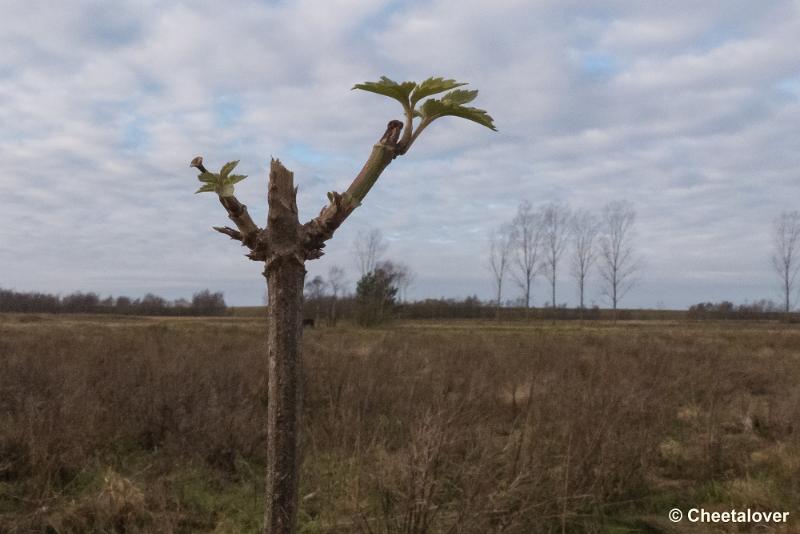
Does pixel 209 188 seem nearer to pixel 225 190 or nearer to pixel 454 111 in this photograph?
pixel 225 190

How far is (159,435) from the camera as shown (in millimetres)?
5691

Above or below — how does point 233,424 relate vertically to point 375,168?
below

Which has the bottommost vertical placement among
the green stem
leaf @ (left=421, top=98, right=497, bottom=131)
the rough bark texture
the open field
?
the open field

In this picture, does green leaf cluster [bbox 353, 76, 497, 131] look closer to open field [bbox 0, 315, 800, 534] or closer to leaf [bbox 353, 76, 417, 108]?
leaf [bbox 353, 76, 417, 108]

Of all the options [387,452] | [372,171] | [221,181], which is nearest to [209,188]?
[221,181]

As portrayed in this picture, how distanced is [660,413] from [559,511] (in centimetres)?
207

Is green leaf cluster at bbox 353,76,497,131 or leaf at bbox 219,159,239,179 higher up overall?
green leaf cluster at bbox 353,76,497,131

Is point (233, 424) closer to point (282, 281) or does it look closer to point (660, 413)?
point (660, 413)

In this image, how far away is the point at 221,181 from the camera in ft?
3.35

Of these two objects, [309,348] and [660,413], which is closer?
[660,413]

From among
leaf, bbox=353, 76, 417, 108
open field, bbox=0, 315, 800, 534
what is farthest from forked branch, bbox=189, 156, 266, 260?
open field, bbox=0, 315, 800, 534

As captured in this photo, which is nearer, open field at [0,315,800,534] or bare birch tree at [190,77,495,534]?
bare birch tree at [190,77,495,534]

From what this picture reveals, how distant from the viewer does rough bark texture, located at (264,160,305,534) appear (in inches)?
42.7

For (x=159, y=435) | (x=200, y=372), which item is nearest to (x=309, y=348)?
(x=200, y=372)
